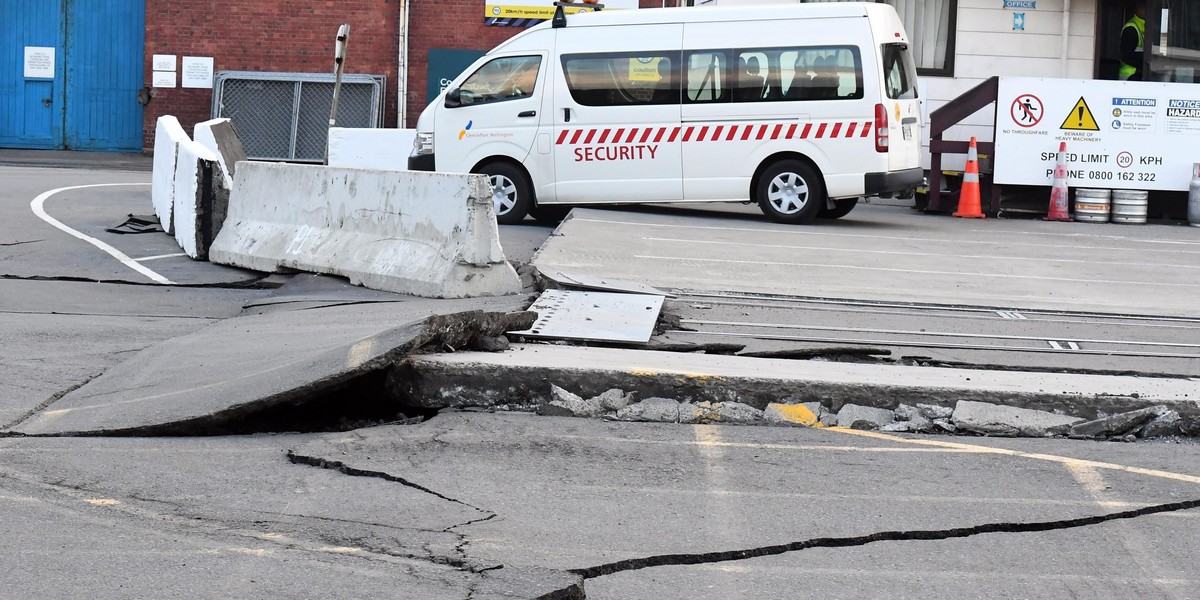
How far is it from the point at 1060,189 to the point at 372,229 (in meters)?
10.1

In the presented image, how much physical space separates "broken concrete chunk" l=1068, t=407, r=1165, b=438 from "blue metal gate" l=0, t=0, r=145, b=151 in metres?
22.1

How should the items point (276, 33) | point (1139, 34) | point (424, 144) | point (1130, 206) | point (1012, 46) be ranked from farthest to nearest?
point (276, 33) → point (1012, 46) → point (1139, 34) → point (1130, 206) → point (424, 144)

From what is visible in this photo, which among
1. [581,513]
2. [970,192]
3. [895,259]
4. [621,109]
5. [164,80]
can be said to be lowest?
[581,513]

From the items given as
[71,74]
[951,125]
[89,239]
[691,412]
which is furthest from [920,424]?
[71,74]

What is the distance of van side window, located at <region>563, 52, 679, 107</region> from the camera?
1414 cm

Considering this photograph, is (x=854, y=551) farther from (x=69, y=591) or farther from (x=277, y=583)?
(x=69, y=591)

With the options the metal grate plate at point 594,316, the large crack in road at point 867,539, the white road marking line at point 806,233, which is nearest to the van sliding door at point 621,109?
the white road marking line at point 806,233

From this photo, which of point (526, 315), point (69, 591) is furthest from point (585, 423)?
point (69, 591)

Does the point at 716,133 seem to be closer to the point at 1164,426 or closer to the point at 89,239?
the point at 89,239

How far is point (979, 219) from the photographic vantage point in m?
16.3

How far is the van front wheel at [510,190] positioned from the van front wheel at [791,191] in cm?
260

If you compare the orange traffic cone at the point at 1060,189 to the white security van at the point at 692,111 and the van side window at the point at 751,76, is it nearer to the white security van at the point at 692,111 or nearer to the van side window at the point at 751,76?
the white security van at the point at 692,111

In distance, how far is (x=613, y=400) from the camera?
5.91 m

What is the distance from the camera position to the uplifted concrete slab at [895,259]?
31.7 feet
